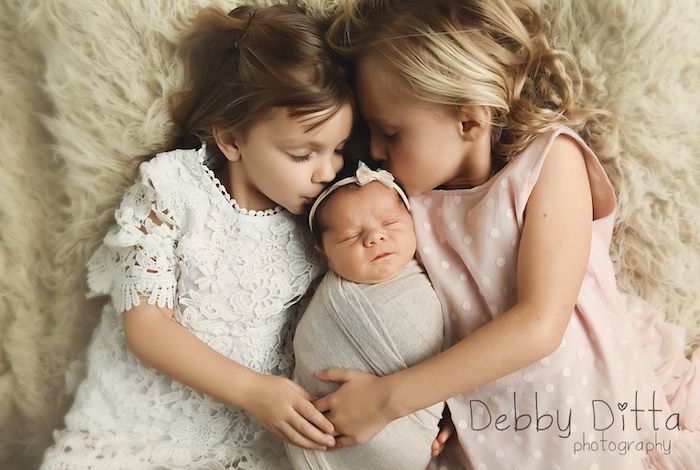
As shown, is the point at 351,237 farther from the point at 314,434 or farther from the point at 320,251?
the point at 314,434

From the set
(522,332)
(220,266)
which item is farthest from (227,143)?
(522,332)

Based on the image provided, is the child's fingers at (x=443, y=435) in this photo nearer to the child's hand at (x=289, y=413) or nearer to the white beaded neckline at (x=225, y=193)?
the child's hand at (x=289, y=413)

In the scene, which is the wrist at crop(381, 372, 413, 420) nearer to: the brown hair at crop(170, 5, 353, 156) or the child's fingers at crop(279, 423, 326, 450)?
the child's fingers at crop(279, 423, 326, 450)

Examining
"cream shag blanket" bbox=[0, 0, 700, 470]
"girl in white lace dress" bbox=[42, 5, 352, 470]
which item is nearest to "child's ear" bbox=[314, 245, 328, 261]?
"girl in white lace dress" bbox=[42, 5, 352, 470]

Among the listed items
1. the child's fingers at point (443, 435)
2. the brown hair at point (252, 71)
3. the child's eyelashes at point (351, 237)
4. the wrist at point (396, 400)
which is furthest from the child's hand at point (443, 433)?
the brown hair at point (252, 71)

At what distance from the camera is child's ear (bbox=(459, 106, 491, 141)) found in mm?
1102

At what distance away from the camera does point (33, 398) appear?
140 cm

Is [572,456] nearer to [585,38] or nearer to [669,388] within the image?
[669,388]

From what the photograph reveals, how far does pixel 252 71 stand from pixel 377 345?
1.62 ft

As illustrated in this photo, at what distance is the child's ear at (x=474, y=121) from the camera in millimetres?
1102

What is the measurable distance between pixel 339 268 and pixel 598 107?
525mm

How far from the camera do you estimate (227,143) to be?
3.87 feet

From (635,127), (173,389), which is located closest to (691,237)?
(635,127)

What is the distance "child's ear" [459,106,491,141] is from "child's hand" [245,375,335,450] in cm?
52
